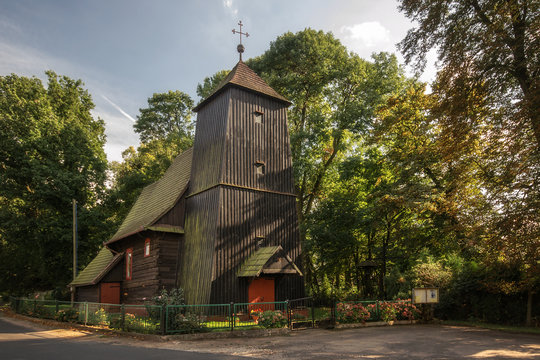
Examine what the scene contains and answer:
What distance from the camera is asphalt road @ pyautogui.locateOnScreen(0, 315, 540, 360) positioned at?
948 centimetres

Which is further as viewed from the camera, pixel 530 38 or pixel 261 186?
pixel 261 186

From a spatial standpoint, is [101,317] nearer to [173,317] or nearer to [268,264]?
[173,317]

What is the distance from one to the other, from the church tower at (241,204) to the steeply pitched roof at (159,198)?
3.51 feet

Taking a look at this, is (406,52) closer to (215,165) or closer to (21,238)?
(215,165)

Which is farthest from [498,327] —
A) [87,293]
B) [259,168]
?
[87,293]

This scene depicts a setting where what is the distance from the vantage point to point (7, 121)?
98.1ft

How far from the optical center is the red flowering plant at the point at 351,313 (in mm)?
15484

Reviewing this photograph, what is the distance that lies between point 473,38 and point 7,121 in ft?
105

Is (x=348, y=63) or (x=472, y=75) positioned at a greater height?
(x=348, y=63)

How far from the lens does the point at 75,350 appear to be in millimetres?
10641

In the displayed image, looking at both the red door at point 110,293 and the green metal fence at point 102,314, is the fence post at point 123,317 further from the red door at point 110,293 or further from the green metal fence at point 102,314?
the red door at point 110,293

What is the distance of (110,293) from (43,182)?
12978 mm

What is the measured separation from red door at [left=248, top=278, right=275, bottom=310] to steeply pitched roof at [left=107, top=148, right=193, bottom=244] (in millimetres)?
5697

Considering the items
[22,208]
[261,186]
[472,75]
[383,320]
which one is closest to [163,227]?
[261,186]
